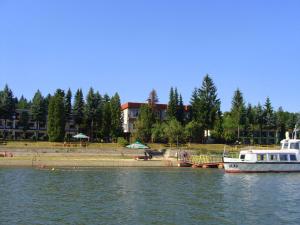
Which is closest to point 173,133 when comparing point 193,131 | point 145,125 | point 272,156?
point 193,131

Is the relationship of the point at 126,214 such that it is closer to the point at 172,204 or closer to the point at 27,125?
the point at 172,204

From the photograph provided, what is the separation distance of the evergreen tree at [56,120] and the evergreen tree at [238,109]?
1559 inches

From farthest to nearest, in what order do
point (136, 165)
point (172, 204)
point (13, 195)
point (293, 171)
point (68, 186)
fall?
point (136, 165), point (293, 171), point (68, 186), point (13, 195), point (172, 204)

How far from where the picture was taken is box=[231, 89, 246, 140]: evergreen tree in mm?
108250

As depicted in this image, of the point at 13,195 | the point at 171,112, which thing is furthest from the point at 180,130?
the point at 13,195

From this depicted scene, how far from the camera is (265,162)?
57.9m

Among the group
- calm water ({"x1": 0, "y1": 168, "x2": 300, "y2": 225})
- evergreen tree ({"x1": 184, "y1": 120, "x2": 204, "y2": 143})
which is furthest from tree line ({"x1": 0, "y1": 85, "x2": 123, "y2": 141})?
calm water ({"x1": 0, "y1": 168, "x2": 300, "y2": 225})

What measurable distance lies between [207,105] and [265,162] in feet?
168

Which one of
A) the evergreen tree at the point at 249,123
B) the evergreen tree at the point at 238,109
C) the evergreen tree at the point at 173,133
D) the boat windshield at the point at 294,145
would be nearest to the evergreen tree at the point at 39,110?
the evergreen tree at the point at 173,133

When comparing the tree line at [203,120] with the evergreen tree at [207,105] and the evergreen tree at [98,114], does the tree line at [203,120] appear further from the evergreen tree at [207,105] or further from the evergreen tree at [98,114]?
the evergreen tree at [98,114]

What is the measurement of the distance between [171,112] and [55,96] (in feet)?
Answer: 89.3

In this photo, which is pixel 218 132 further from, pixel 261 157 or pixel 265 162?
pixel 265 162

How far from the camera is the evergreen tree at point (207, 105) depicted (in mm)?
106375

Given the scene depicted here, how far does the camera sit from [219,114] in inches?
4331
